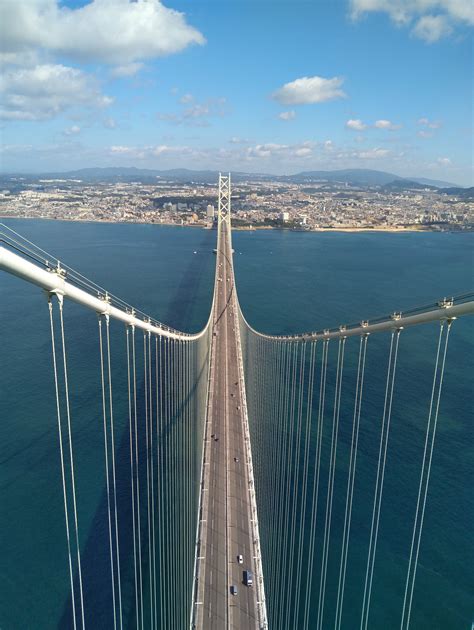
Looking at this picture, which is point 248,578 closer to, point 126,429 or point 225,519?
point 225,519

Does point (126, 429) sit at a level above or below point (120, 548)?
above

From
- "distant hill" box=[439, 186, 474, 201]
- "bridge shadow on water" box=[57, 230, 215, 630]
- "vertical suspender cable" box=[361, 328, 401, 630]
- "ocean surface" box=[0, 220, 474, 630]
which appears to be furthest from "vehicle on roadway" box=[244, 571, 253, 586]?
"distant hill" box=[439, 186, 474, 201]

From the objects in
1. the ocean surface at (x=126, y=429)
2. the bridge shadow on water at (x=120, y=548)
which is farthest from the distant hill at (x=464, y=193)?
the bridge shadow on water at (x=120, y=548)

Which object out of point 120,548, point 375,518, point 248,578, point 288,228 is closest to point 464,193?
point 288,228

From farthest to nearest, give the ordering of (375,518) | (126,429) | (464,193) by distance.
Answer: (464,193) < (126,429) < (375,518)

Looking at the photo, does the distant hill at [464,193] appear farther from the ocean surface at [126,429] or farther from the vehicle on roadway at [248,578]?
the vehicle on roadway at [248,578]

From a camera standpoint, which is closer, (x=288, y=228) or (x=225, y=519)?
(x=225, y=519)

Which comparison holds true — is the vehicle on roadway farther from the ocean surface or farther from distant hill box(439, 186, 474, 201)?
distant hill box(439, 186, 474, 201)
